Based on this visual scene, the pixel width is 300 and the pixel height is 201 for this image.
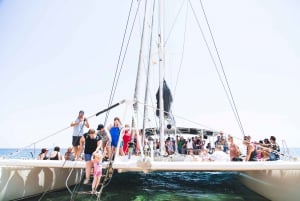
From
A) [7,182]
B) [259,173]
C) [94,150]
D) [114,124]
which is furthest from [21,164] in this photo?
[259,173]

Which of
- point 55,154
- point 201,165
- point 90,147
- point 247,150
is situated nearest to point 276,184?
point 247,150

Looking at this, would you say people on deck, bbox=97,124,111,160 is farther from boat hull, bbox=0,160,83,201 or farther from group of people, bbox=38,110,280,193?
boat hull, bbox=0,160,83,201

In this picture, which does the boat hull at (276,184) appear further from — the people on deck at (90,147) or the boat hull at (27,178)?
the boat hull at (27,178)

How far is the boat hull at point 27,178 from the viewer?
692cm

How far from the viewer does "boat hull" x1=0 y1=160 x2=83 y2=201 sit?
6922mm

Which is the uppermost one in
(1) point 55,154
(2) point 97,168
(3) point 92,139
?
(3) point 92,139

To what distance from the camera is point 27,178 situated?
7863mm

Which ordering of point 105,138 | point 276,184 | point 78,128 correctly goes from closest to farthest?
point 105,138
point 276,184
point 78,128

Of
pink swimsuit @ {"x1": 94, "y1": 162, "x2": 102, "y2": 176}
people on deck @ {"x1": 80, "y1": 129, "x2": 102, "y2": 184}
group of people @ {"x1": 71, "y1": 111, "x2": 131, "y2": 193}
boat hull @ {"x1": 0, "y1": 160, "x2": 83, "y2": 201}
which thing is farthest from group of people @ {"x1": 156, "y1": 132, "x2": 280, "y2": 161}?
boat hull @ {"x1": 0, "y1": 160, "x2": 83, "y2": 201}

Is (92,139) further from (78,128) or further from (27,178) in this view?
(27,178)

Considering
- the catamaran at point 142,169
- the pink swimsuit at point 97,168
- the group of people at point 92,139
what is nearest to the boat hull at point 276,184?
the catamaran at point 142,169

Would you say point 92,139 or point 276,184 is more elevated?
point 92,139

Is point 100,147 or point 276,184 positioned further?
point 276,184

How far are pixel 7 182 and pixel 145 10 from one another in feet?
28.7
